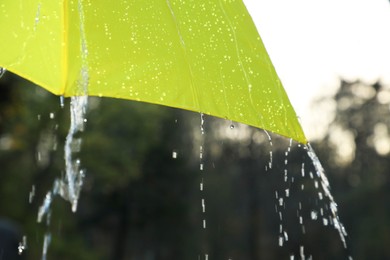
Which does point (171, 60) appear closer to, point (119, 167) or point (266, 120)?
point (266, 120)

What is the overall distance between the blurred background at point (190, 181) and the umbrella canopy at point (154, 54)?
18.2 metres

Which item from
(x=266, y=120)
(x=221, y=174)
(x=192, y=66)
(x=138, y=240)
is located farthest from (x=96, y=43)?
(x=138, y=240)

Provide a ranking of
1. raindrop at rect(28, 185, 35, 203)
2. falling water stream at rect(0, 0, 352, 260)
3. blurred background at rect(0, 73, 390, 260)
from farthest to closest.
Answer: blurred background at rect(0, 73, 390, 260), raindrop at rect(28, 185, 35, 203), falling water stream at rect(0, 0, 352, 260)

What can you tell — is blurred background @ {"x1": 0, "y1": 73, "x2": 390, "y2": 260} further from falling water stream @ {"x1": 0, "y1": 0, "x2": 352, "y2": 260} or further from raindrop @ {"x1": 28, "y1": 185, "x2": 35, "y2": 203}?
falling water stream @ {"x1": 0, "y1": 0, "x2": 352, "y2": 260}

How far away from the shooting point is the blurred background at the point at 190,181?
28.7 m

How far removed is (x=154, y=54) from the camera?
11.2 feet

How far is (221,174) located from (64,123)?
22994 mm

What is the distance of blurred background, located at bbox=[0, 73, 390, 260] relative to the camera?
94.0 ft

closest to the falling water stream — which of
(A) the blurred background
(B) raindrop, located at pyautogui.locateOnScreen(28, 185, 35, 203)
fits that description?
(B) raindrop, located at pyautogui.locateOnScreen(28, 185, 35, 203)

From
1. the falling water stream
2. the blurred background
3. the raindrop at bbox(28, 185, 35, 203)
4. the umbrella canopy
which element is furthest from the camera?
the blurred background

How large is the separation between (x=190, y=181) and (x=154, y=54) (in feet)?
118

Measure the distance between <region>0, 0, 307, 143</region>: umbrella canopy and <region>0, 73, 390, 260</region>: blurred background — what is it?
59.8 ft

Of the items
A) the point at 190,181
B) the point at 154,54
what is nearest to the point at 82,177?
the point at 190,181

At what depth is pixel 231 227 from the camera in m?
51.2
